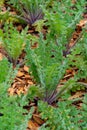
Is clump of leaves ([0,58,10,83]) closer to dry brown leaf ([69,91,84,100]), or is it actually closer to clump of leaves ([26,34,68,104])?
clump of leaves ([26,34,68,104])

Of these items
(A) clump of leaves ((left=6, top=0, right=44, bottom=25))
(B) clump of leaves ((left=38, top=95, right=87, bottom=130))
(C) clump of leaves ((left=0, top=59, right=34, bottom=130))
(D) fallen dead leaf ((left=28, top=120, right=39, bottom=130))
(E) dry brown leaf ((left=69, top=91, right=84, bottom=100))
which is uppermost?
(A) clump of leaves ((left=6, top=0, right=44, bottom=25))

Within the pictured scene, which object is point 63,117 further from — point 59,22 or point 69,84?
point 59,22

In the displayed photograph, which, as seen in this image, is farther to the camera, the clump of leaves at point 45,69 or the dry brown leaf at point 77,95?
the dry brown leaf at point 77,95

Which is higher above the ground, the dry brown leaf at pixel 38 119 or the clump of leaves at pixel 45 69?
the clump of leaves at pixel 45 69

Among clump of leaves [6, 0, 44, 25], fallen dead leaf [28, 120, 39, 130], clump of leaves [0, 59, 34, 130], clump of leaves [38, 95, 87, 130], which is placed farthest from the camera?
clump of leaves [6, 0, 44, 25]

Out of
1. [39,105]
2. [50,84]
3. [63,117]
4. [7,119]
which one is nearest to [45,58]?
[50,84]

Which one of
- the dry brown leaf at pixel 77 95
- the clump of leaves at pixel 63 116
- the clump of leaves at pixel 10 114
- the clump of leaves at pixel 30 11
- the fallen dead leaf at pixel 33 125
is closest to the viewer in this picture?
the clump of leaves at pixel 10 114

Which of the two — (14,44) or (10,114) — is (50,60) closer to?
(14,44)

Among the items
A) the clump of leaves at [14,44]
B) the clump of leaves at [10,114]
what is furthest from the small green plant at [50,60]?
the clump of leaves at [10,114]

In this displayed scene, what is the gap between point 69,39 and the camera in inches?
112

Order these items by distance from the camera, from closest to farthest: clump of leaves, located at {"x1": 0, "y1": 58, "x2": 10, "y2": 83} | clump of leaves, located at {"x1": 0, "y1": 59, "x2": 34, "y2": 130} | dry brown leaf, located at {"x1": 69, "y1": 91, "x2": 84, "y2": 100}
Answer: clump of leaves, located at {"x1": 0, "y1": 59, "x2": 34, "y2": 130}, clump of leaves, located at {"x1": 0, "y1": 58, "x2": 10, "y2": 83}, dry brown leaf, located at {"x1": 69, "y1": 91, "x2": 84, "y2": 100}

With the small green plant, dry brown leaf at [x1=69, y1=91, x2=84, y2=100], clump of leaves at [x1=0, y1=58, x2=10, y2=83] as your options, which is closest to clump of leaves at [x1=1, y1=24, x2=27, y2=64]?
the small green plant

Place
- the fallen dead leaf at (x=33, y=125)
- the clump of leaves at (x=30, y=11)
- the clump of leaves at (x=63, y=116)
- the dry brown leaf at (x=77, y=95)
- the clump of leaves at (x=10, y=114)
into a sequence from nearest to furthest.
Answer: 1. the clump of leaves at (x=10, y=114)
2. the clump of leaves at (x=63, y=116)
3. the fallen dead leaf at (x=33, y=125)
4. the dry brown leaf at (x=77, y=95)
5. the clump of leaves at (x=30, y=11)

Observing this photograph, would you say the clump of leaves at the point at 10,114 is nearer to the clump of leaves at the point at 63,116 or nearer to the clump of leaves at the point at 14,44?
the clump of leaves at the point at 63,116
